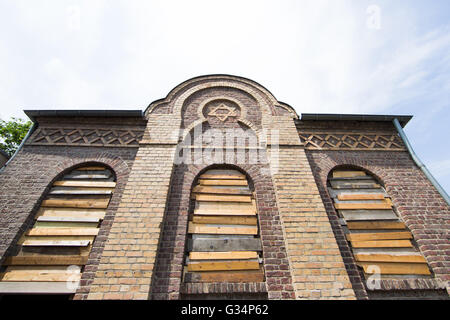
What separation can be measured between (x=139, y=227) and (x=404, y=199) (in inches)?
186

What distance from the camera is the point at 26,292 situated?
271 cm

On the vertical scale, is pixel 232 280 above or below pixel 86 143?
below

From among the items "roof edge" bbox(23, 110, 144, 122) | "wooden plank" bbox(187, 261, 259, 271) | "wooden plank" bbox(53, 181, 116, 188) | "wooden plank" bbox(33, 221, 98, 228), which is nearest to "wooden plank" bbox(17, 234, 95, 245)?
"wooden plank" bbox(33, 221, 98, 228)

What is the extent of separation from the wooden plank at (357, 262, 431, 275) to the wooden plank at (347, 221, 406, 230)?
1.84 feet

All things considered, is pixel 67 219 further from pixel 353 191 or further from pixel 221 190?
pixel 353 191

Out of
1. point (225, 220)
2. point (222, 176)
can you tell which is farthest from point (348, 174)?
point (225, 220)

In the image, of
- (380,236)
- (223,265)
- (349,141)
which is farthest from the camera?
(349,141)

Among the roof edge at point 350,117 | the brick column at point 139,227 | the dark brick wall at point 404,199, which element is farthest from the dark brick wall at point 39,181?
the roof edge at point 350,117

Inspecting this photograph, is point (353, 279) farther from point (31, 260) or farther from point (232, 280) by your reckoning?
point (31, 260)

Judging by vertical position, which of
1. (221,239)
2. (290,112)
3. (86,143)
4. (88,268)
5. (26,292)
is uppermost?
(290,112)

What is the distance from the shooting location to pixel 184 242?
9.82 feet

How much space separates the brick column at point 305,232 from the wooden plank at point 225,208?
529mm

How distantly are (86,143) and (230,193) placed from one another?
336 centimetres
